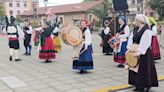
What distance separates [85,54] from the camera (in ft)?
27.3

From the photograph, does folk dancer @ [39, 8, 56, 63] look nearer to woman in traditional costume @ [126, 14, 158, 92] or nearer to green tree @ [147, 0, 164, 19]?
woman in traditional costume @ [126, 14, 158, 92]

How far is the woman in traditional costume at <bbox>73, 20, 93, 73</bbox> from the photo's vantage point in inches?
323

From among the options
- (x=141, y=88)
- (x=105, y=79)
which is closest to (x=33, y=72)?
(x=105, y=79)

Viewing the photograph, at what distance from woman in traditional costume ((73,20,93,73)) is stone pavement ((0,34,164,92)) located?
22cm

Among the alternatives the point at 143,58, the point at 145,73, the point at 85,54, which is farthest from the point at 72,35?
the point at 145,73

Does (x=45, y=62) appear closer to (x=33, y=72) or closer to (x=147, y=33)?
(x=33, y=72)

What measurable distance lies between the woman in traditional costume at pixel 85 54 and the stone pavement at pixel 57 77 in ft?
0.71

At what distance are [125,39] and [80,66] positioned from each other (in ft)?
5.23

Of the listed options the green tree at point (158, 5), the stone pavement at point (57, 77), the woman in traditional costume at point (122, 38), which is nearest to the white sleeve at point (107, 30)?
the stone pavement at point (57, 77)

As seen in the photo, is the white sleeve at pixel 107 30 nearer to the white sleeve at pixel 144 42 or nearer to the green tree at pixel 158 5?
the white sleeve at pixel 144 42

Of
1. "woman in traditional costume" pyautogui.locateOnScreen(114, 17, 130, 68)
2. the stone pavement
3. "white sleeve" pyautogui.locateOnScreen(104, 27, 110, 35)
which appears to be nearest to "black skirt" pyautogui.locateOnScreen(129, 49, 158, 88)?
the stone pavement

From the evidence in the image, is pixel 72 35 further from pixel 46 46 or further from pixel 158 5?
pixel 158 5

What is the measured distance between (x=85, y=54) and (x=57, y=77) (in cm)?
92

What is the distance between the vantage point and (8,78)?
8.23m
